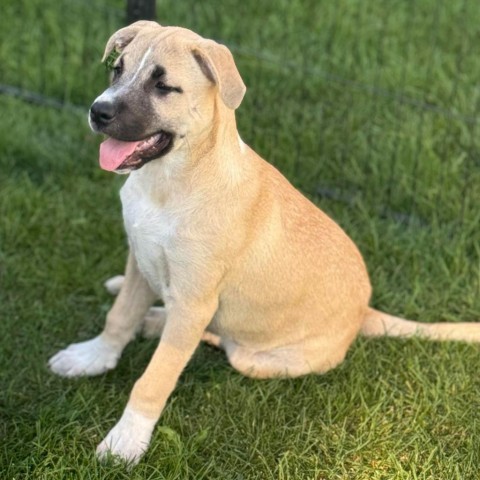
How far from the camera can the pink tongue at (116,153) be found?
10.3 ft

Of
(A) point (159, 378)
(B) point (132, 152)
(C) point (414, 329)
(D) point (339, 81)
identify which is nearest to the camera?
(B) point (132, 152)

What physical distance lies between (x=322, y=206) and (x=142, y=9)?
1466mm

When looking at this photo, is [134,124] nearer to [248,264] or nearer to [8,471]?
[248,264]

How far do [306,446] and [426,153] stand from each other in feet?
7.81

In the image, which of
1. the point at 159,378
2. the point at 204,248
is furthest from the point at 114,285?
the point at 204,248

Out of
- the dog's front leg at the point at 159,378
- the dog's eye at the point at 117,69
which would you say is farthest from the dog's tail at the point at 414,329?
the dog's eye at the point at 117,69

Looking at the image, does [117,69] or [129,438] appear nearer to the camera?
[117,69]

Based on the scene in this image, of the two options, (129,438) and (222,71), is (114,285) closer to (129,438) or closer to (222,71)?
(129,438)

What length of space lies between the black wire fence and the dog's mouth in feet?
7.30

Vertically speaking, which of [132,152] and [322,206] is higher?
[132,152]

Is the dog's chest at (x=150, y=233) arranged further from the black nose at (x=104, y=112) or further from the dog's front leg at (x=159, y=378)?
the black nose at (x=104, y=112)

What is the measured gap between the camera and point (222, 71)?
3.03 metres

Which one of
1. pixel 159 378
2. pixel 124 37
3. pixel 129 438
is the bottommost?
pixel 129 438

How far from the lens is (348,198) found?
5273mm
